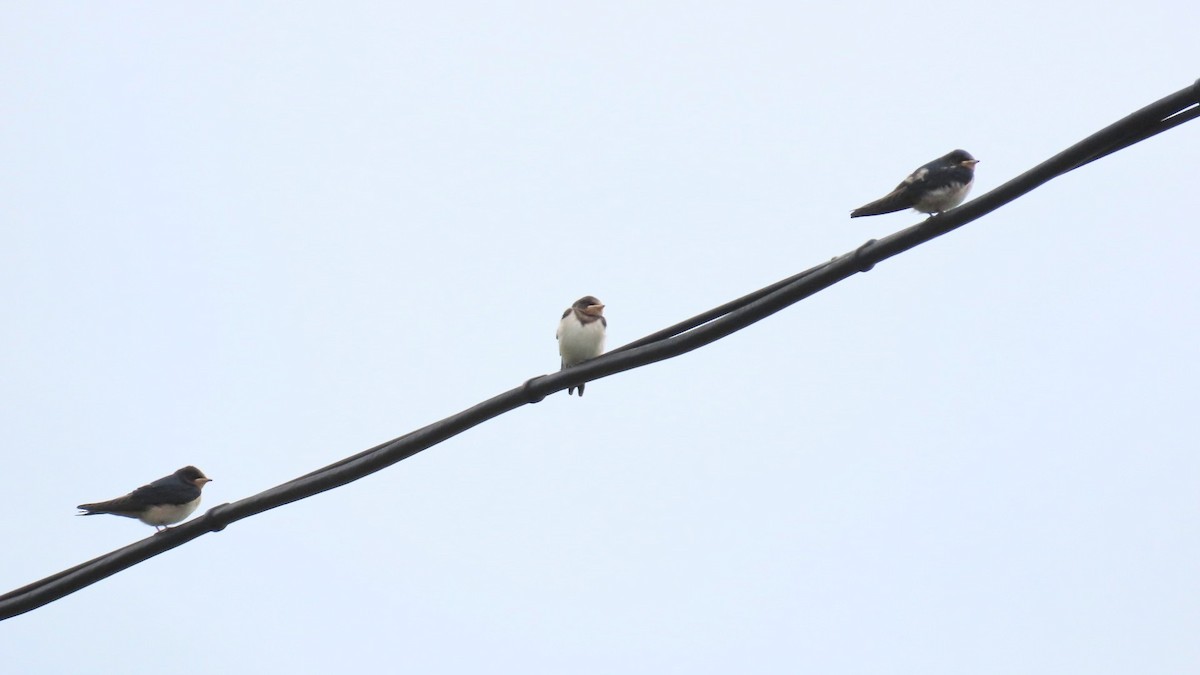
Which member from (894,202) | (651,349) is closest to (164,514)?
(894,202)

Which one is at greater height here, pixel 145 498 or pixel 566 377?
pixel 145 498

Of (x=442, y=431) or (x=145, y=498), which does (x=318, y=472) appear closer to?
(x=442, y=431)

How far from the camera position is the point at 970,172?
23.4 feet

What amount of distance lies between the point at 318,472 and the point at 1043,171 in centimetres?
243

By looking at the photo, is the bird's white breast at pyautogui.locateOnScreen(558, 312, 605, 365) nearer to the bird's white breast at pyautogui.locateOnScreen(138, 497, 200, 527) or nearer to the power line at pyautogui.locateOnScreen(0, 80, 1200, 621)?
the bird's white breast at pyautogui.locateOnScreen(138, 497, 200, 527)

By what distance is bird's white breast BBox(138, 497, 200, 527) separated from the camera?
9.67 metres

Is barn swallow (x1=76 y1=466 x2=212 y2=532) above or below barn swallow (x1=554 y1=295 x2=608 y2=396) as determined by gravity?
below

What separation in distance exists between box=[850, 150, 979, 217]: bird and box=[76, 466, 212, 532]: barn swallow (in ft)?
17.5

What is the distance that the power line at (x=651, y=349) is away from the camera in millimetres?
3900

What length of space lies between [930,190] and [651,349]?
285cm

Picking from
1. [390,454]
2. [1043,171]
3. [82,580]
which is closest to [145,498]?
[82,580]

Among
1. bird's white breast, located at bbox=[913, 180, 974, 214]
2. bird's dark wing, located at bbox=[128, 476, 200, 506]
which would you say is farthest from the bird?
bird's dark wing, located at bbox=[128, 476, 200, 506]

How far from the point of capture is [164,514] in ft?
31.8

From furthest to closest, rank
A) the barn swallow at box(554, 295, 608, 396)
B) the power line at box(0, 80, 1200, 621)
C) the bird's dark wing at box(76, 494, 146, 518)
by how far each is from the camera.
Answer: the bird's dark wing at box(76, 494, 146, 518), the barn swallow at box(554, 295, 608, 396), the power line at box(0, 80, 1200, 621)
